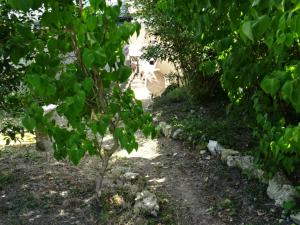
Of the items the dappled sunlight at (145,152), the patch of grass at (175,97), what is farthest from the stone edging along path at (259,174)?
the patch of grass at (175,97)

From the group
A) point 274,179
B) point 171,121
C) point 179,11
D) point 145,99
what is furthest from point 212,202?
point 145,99

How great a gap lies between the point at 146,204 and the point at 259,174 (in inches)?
48.8

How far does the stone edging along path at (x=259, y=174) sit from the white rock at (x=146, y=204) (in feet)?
3.52

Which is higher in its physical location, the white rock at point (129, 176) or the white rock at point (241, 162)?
the white rock at point (241, 162)

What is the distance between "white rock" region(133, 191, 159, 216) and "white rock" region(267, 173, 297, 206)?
1.07 metres

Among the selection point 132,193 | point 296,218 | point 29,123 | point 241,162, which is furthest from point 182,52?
point 29,123

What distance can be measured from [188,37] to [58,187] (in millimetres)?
3644

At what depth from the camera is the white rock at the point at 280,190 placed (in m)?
3.58

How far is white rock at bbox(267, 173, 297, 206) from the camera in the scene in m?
3.58

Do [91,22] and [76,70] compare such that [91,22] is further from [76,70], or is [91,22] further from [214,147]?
[214,147]

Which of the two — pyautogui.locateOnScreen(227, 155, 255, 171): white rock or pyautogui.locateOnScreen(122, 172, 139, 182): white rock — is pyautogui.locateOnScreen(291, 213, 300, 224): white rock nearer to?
pyautogui.locateOnScreen(227, 155, 255, 171): white rock

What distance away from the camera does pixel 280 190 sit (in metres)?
3.67

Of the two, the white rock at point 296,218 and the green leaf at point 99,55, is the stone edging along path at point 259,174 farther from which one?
the green leaf at point 99,55

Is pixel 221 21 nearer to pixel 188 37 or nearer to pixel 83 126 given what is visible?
pixel 83 126
